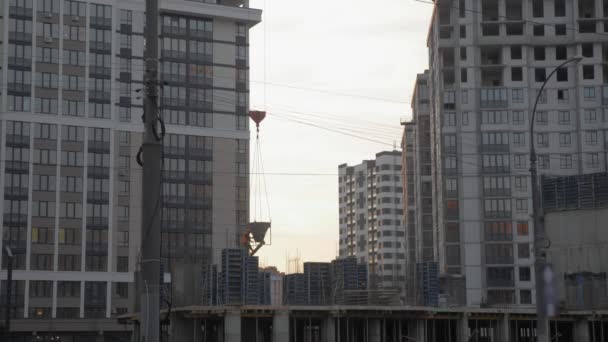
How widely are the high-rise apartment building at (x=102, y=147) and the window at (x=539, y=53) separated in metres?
38.0

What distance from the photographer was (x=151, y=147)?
20.8 meters

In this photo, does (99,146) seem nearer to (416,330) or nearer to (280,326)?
(416,330)

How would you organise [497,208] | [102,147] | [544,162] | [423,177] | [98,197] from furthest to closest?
[423,177]
[544,162]
[497,208]
[102,147]
[98,197]

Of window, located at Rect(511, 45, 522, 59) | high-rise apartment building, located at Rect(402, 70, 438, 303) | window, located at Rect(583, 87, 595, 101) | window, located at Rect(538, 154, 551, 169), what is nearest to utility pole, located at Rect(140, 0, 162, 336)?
window, located at Rect(538, 154, 551, 169)

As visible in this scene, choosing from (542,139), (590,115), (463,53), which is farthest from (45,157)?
(590,115)

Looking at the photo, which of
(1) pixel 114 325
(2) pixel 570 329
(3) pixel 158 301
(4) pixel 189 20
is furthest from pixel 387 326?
(4) pixel 189 20

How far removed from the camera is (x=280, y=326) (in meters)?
49.9

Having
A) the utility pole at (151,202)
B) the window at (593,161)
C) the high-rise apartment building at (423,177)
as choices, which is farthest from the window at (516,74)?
the utility pole at (151,202)

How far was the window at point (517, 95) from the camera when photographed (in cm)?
12031

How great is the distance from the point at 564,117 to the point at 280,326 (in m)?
80.0

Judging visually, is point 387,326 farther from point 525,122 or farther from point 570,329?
point 525,122

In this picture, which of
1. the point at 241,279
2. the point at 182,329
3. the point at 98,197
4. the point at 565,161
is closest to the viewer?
the point at 182,329

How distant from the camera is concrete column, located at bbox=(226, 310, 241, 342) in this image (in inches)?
1946

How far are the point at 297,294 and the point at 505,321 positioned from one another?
16.2 metres
